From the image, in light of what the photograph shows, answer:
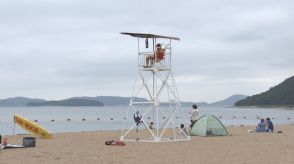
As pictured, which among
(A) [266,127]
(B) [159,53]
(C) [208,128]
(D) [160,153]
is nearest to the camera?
(D) [160,153]

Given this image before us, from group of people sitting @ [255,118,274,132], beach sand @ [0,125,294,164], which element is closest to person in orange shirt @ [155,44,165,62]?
beach sand @ [0,125,294,164]

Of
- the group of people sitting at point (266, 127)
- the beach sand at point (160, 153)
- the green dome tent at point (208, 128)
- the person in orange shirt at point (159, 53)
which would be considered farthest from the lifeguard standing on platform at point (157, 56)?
the group of people sitting at point (266, 127)

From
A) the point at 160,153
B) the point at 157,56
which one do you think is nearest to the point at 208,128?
the point at 157,56

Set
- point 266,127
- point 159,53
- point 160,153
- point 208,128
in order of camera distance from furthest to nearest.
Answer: point 266,127 → point 208,128 → point 159,53 → point 160,153

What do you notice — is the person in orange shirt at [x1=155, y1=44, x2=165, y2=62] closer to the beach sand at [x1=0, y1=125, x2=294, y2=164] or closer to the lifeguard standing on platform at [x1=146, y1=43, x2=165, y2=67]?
the lifeguard standing on platform at [x1=146, y1=43, x2=165, y2=67]

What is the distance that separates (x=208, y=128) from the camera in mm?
29938

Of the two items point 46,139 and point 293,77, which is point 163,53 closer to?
point 46,139

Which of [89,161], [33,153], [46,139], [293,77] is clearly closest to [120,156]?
[89,161]

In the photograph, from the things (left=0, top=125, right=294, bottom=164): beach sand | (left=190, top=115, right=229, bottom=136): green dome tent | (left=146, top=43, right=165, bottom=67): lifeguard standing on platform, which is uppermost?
(left=146, top=43, right=165, bottom=67): lifeguard standing on platform

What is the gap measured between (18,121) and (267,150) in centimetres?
1402

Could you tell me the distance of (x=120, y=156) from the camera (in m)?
19.2

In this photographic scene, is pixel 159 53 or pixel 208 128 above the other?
pixel 159 53

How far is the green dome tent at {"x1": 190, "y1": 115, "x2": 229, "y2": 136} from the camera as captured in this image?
98.2 feet

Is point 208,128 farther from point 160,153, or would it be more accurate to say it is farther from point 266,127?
point 160,153
